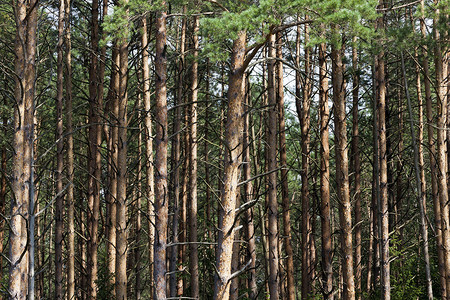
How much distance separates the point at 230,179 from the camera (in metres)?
6.91

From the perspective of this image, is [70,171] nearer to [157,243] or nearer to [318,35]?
[157,243]

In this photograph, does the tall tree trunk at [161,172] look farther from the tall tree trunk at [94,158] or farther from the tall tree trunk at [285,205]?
the tall tree trunk at [285,205]

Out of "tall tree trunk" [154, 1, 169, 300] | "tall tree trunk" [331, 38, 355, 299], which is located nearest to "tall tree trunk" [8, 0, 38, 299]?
"tall tree trunk" [154, 1, 169, 300]

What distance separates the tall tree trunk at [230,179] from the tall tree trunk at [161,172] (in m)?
0.92

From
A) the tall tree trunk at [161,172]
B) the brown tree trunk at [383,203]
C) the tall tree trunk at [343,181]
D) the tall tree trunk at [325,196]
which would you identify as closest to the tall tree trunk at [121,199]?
the tall tree trunk at [161,172]

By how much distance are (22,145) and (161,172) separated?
205cm

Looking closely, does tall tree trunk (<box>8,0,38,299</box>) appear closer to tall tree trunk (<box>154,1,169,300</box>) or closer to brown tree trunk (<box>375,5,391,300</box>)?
tall tree trunk (<box>154,1,169,300</box>)

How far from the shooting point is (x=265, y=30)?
6.16m

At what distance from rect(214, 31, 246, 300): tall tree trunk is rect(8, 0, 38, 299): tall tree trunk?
8.37 ft

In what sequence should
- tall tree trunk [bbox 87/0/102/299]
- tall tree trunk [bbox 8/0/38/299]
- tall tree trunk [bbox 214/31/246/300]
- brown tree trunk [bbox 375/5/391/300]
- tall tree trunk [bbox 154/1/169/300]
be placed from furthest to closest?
1. tall tree trunk [bbox 87/0/102/299]
2. brown tree trunk [bbox 375/5/391/300]
3. tall tree trunk [bbox 154/1/169/300]
4. tall tree trunk [bbox 214/31/246/300]
5. tall tree trunk [bbox 8/0/38/299]

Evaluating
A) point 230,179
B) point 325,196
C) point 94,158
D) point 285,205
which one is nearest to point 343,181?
point 325,196

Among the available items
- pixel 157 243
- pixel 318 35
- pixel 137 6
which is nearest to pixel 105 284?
pixel 157 243

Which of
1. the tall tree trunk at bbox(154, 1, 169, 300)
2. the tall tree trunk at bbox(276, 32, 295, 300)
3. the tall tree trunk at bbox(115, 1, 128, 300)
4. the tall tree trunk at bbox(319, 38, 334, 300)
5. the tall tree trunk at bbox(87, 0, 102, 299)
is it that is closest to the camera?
the tall tree trunk at bbox(154, 1, 169, 300)

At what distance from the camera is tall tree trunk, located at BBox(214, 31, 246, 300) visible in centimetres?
677
